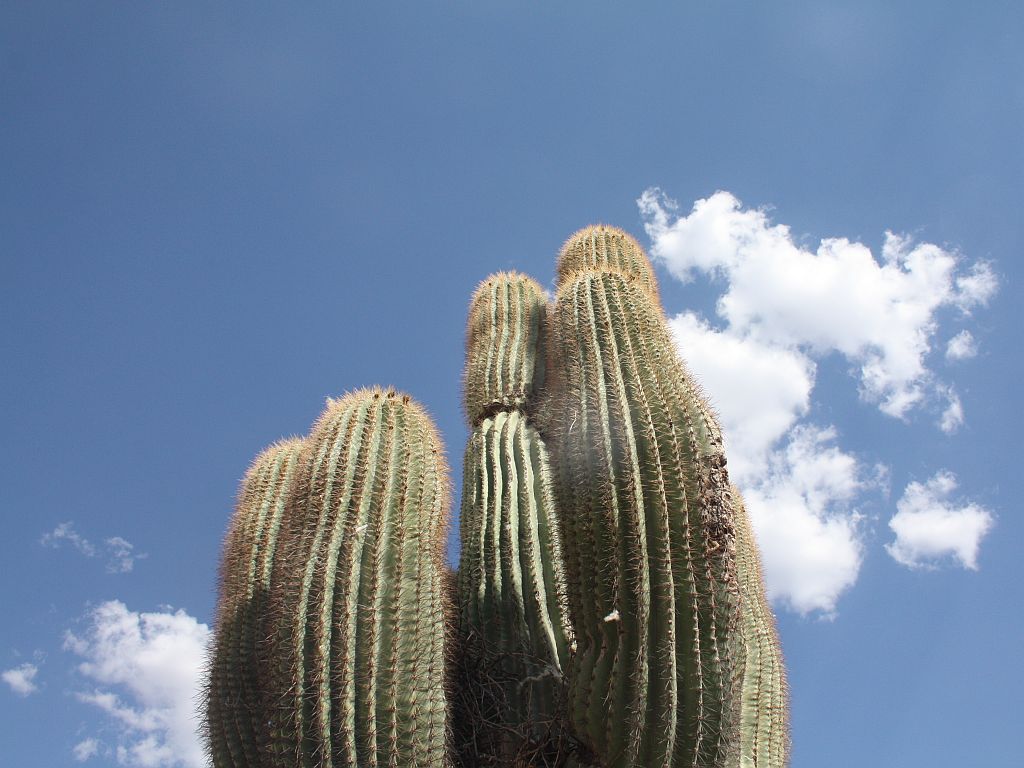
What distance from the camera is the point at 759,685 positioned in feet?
15.3

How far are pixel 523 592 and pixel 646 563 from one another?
128cm

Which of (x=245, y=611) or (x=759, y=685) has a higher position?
(x=245, y=611)

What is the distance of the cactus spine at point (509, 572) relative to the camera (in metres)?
4.18

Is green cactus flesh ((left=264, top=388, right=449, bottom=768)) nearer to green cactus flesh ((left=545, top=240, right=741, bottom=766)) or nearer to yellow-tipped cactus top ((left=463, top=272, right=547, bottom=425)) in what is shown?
green cactus flesh ((left=545, top=240, right=741, bottom=766))

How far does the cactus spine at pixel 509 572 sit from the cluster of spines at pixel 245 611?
3.77 ft

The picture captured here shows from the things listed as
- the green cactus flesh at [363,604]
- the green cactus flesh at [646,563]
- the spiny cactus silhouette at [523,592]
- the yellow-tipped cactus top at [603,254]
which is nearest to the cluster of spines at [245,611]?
the spiny cactus silhouette at [523,592]

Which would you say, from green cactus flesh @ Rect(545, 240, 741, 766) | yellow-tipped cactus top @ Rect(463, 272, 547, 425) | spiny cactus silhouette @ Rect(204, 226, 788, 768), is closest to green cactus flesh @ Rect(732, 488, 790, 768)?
spiny cactus silhouette @ Rect(204, 226, 788, 768)

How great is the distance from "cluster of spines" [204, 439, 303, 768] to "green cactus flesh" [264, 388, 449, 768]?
19.4 inches

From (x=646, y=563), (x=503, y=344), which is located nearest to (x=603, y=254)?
(x=503, y=344)

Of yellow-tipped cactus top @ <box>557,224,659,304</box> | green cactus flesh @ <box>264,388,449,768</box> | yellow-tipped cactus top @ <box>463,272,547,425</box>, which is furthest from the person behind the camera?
yellow-tipped cactus top @ <box>557,224,659,304</box>

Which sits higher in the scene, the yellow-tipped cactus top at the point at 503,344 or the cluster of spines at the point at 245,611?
the yellow-tipped cactus top at the point at 503,344

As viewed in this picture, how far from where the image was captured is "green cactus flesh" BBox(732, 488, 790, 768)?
175 inches

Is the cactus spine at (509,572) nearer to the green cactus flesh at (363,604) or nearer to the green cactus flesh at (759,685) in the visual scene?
the green cactus flesh at (363,604)

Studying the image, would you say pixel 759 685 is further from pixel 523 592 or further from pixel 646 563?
pixel 646 563
